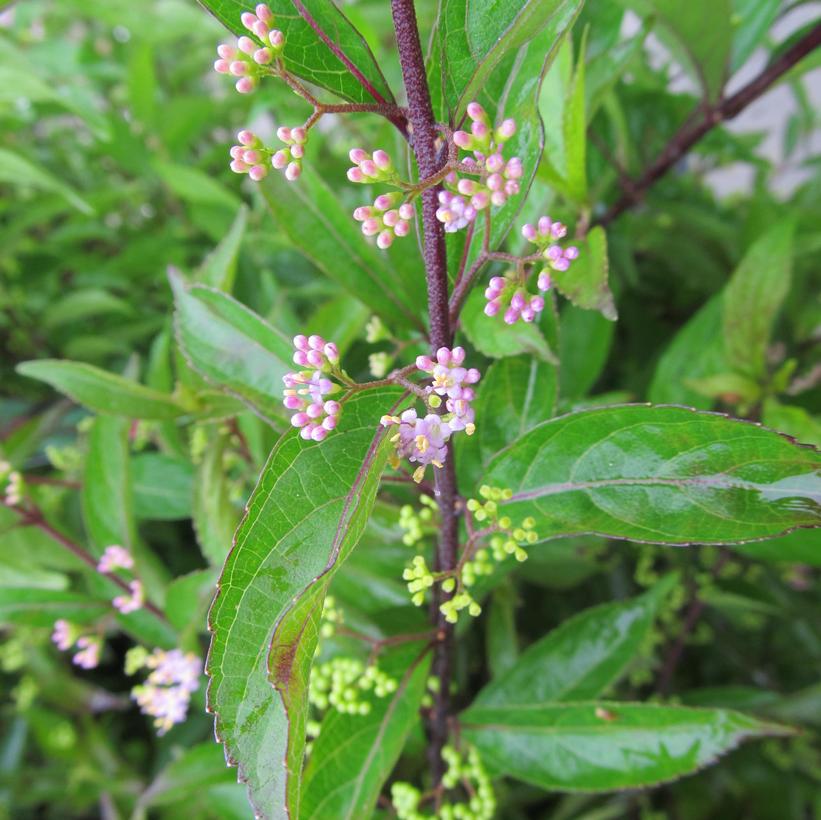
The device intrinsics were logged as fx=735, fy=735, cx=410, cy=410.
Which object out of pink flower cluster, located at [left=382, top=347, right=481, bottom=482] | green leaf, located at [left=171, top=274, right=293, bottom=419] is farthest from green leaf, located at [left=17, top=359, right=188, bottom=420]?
pink flower cluster, located at [left=382, top=347, right=481, bottom=482]

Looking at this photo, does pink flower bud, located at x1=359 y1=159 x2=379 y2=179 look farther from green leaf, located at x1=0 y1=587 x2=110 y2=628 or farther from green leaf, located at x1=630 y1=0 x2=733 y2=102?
green leaf, located at x1=0 y1=587 x2=110 y2=628

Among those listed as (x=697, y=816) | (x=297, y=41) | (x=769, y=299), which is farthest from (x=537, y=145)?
(x=697, y=816)

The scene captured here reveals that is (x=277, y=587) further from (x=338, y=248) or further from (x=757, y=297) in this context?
(x=757, y=297)

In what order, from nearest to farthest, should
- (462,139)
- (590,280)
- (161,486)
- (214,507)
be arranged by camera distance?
(462,139)
(590,280)
(214,507)
(161,486)

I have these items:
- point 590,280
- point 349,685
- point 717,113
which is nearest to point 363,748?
point 349,685

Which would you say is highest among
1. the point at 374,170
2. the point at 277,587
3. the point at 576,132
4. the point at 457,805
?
the point at 576,132

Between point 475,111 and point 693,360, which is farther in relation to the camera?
point 693,360
